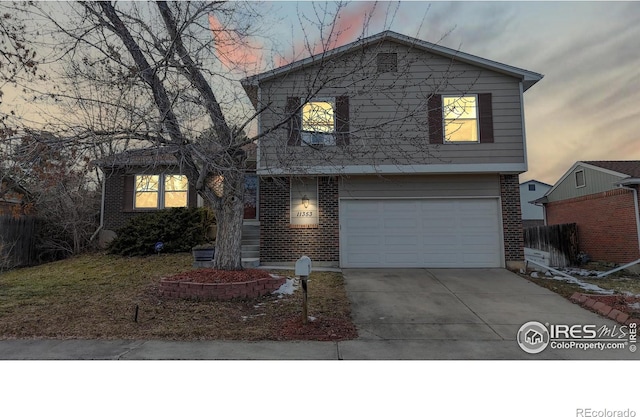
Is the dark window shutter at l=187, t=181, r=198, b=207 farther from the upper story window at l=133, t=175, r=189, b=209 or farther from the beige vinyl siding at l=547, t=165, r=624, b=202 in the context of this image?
the beige vinyl siding at l=547, t=165, r=624, b=202

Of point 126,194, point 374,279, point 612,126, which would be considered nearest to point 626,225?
point 612,126

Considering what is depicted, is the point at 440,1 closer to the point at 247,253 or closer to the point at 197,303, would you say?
the point at 197,303

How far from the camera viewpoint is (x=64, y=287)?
27.3ft

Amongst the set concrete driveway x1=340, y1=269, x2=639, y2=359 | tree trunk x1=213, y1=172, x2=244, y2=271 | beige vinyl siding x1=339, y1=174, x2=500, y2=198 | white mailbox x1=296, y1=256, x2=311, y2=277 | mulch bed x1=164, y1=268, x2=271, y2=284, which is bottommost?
concrete driveway x1=340, y1=269, x2=639, y2=359

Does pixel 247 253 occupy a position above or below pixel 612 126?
below

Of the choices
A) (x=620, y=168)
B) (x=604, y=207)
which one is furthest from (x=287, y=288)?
(x=620, y=168)

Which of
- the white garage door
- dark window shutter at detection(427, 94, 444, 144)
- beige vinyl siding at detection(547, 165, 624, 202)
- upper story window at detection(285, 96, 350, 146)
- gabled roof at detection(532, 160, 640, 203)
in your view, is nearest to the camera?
upper story window at detection(285, 96, 350, 146)

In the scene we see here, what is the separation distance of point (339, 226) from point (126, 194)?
9.44 meters

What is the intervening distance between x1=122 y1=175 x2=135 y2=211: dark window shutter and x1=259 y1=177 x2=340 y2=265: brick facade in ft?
22.7

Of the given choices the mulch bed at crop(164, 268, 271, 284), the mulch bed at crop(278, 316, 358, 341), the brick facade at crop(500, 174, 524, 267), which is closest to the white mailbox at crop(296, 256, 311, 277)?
the mulch bed at crop(278, 316, 358, 341)

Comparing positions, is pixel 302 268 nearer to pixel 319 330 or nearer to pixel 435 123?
pixel 319 330

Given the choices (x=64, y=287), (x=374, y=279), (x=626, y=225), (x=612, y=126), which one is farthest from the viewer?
(x=626, y=225)

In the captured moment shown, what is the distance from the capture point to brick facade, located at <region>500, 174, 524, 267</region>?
1068cm

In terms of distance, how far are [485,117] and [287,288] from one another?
305 inches
